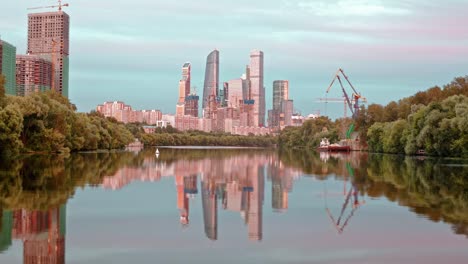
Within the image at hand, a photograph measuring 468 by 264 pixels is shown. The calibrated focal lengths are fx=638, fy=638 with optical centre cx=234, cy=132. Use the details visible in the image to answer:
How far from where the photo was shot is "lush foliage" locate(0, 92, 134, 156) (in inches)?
1905

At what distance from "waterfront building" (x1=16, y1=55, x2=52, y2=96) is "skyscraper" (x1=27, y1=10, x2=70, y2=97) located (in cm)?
1781

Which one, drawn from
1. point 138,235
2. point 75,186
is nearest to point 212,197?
point 75,186

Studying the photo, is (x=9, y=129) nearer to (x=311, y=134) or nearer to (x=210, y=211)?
(x=210, y=211)

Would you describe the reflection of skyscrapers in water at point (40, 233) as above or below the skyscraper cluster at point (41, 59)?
below

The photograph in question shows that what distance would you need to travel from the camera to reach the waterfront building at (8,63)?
4660 inches

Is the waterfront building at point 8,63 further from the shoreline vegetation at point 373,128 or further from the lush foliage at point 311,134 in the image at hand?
the lush foliage at point 311,134

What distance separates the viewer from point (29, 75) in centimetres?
14075

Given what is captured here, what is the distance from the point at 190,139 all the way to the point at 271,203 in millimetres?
167153

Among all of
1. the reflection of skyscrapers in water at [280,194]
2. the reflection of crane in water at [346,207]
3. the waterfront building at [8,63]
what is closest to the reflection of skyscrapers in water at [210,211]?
the reflection of skyscrapers in water at [280,194]

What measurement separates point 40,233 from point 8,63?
11769cm

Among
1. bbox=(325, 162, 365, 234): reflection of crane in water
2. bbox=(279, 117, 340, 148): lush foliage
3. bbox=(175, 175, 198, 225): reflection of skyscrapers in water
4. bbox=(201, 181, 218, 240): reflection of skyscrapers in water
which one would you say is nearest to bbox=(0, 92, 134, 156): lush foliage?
bbox=(175, 175, 198, 225): reflection of skyscrapers in water

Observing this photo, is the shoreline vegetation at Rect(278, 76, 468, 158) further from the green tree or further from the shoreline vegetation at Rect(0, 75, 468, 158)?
the green tree

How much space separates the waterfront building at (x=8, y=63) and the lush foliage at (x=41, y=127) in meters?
42.1

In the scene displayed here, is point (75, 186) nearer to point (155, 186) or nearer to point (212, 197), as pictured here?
point (155, 186)
